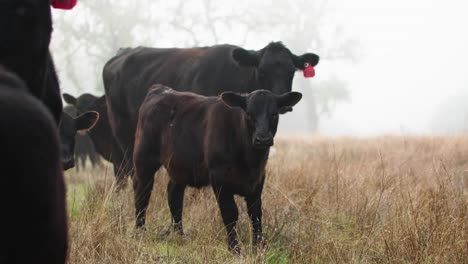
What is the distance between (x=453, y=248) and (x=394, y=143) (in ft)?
32.6

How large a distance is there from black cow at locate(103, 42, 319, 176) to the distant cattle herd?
0.6 inches

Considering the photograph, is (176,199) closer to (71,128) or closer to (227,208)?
(227,208)

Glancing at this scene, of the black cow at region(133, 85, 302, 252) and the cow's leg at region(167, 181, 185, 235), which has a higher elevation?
the black cow at region(133, 85, 302, 252)

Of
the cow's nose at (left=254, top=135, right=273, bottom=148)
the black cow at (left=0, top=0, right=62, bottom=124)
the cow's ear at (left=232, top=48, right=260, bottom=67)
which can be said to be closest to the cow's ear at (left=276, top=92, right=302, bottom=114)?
the cow's nose at (left=254, top=135, right=273, bottom=148)

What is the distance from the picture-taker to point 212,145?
5.11 m

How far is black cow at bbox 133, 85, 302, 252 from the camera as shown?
Answer: 477 cm

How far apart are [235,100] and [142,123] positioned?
1628 mm

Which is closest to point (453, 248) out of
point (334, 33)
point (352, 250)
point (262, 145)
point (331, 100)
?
point (352, 250)

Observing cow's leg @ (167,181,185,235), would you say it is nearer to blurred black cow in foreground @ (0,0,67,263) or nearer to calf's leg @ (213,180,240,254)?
calf's leg @ (213,180,240,254)

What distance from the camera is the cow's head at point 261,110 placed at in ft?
15.0

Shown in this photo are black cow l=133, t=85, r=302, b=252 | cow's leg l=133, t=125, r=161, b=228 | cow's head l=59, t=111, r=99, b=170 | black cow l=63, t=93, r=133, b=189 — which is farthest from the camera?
black cow l=63, t=93, r=133, b=189

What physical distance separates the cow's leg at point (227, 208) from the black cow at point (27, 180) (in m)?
3.50

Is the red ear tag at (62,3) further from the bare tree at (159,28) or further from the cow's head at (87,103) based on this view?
the bare tree at (159,28)

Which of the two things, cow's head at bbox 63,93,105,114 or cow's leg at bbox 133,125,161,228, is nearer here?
cow's leg at bbox 133,125,161,228
